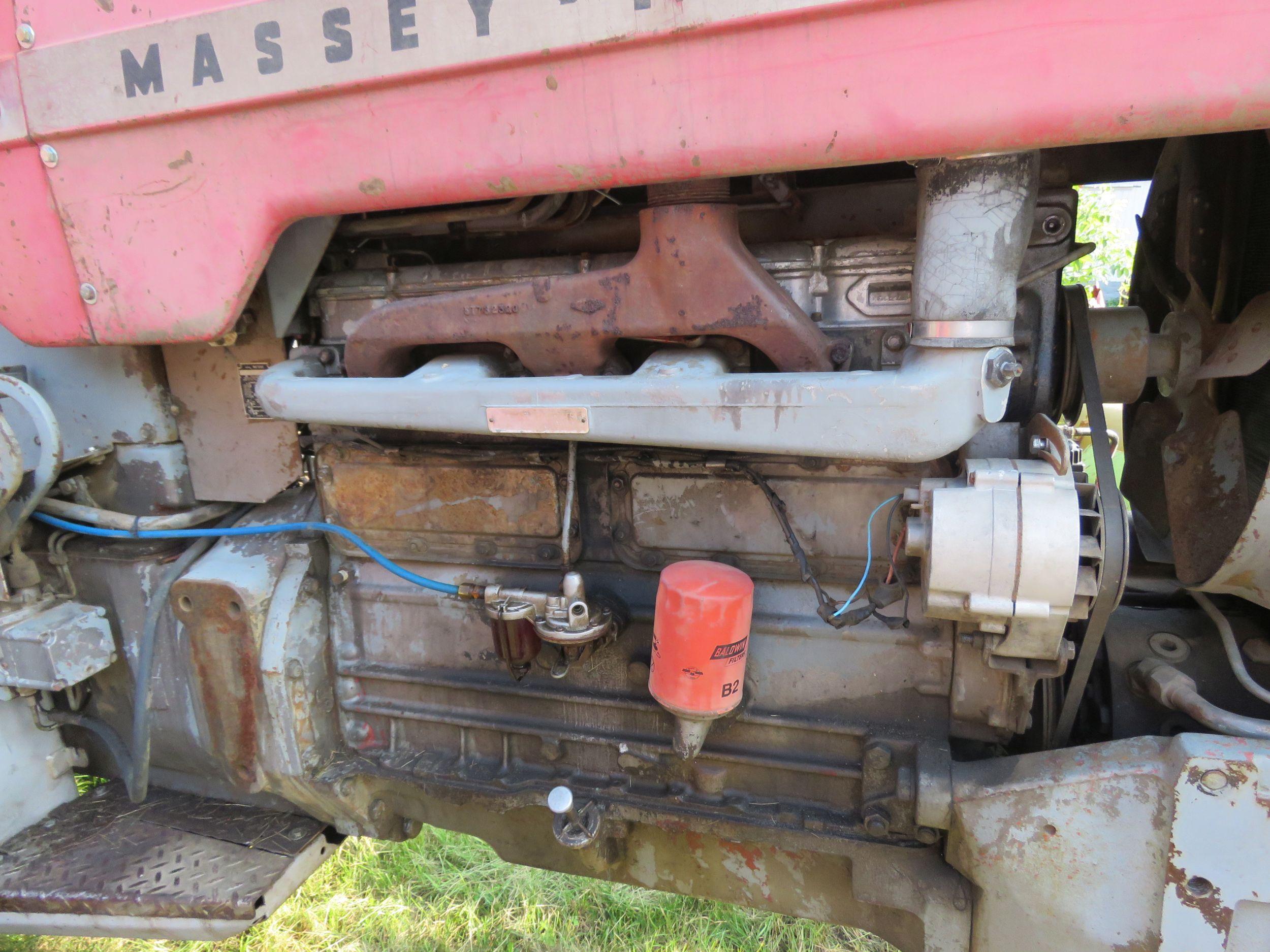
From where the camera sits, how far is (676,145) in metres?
0.95

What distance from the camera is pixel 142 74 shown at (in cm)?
116

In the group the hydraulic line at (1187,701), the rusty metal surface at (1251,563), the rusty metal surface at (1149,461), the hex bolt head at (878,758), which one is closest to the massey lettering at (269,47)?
the hex bolt head at (878,758)

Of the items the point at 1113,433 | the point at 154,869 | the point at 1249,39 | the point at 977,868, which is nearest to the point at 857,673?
the point at 977,868

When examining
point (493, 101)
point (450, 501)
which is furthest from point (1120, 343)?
point (450, 501)

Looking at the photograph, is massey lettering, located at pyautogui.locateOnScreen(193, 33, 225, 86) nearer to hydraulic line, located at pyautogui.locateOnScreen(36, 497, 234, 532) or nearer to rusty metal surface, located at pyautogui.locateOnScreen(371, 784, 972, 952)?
hydraulic line, located at pyautogui.locateOnScreen(36, 497, 234, 532)

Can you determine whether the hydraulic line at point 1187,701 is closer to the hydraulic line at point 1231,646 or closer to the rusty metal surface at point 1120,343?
the hydraulic line at point 1231,646

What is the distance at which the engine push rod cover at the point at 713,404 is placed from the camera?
98 centimetres

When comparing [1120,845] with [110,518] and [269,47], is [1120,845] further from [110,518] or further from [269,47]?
[110,518]

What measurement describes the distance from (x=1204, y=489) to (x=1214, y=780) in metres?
0.54

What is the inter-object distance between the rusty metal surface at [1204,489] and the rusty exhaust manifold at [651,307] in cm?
73

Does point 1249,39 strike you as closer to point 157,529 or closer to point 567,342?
point 567,342

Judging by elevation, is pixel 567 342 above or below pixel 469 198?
below

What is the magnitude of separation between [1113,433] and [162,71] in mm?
1636

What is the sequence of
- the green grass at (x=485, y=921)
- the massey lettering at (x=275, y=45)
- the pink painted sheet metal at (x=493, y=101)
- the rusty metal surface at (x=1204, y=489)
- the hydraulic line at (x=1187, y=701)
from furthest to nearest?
the green grass at (x=485, y=921) < the rusty metal surface at (x=1204, y=489) < the hydraulic line at (x=1187, y=701) < the massey lettering at (x=275, y=45) < the pink painted sheet metal at (x=493, y=101)
